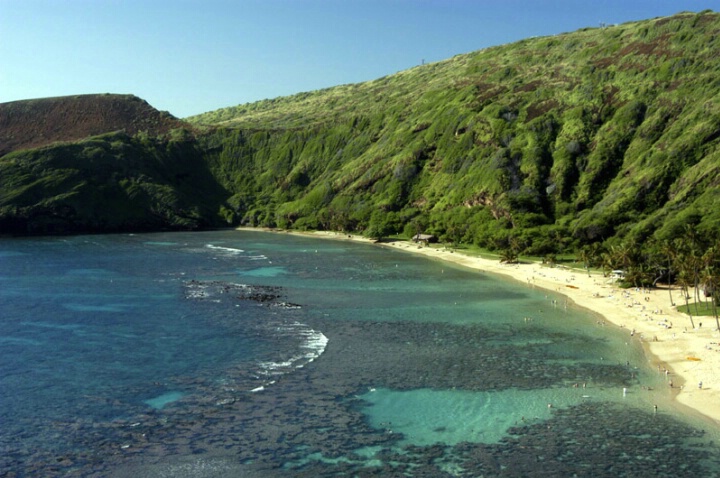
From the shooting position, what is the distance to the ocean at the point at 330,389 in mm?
49344

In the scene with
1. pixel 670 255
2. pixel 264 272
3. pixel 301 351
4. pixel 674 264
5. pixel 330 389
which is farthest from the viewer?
pixel 264 272

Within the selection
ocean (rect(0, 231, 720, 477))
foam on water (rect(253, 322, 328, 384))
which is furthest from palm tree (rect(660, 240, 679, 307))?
foam on water (rect(253, 322, 328, 384))

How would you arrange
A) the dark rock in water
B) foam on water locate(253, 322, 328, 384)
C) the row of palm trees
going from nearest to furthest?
foam on water locate(253, 322, 328, 384), the row of palm trees, the dark rock in water

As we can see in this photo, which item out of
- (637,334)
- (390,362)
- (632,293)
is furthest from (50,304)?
(632,293)

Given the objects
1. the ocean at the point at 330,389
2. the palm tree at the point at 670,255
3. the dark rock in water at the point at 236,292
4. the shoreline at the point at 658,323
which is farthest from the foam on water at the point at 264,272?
the palm tree at the point at 670,255

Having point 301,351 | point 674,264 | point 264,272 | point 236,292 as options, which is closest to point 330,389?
point 301,351

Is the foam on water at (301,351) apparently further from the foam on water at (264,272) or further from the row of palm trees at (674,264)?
the row of palm trees at (674,264)

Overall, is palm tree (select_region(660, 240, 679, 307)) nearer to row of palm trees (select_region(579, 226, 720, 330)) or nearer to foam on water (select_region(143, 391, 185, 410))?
row of palm trees (select_region(579, 226, 720, 330))

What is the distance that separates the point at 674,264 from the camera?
347 ft

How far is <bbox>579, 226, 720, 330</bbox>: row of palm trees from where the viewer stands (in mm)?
94375

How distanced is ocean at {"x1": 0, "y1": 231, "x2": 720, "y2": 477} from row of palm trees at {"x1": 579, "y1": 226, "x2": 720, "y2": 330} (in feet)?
51.6

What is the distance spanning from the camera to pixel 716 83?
192625 millimetres

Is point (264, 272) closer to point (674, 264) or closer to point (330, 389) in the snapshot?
point (330, 389)

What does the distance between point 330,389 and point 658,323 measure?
5231 cm
